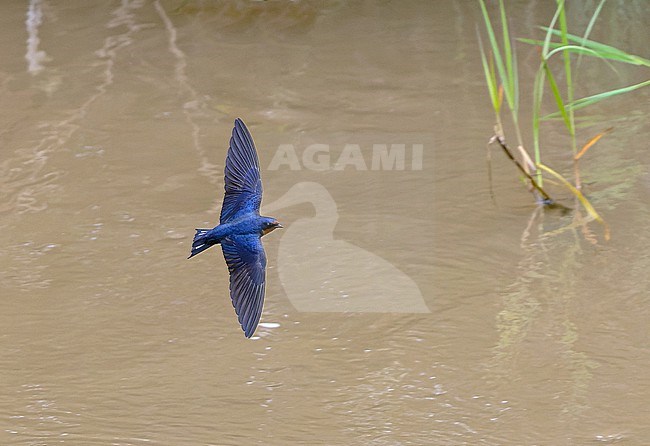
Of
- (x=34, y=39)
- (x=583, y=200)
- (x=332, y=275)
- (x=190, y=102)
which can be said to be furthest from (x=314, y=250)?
(x=34, y=39)

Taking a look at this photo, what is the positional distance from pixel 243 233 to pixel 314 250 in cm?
98

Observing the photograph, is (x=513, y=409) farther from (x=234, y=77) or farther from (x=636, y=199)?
(x=234, y=77)

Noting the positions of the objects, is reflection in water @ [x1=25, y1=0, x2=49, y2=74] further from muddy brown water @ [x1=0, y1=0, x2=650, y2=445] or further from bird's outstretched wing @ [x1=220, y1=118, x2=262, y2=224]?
bird's outstretched wing @ [x1=220, y1=118, x2=262, y2=224]

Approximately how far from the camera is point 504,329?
286 cm

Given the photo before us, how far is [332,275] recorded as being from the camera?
3168mm

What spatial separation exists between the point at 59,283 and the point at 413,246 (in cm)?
106

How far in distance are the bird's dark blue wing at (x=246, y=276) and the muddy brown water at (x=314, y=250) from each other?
40 centimetres

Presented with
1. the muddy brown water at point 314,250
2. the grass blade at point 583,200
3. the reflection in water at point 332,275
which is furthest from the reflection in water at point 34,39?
the grass blade at point 583,200

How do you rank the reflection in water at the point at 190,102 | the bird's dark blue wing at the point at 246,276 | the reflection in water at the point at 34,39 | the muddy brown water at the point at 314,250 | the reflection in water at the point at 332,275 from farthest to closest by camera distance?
the reflection in water at the point at 34,39 → the reflection in water at the point at 190,102 → the reflection in water at the point at 332,275 → the muddy brown water at the point at 314,250 → the bird's dark blue wing at the point at 246,276

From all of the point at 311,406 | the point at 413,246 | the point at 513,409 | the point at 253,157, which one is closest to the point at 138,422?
the point at 311,406

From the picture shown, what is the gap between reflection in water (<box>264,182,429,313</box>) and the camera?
3.01 m

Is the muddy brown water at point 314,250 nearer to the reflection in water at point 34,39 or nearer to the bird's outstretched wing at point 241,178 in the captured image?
the reflection in water at point 34,39

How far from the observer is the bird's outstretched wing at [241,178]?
2393 millimetres

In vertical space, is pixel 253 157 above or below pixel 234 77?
above
